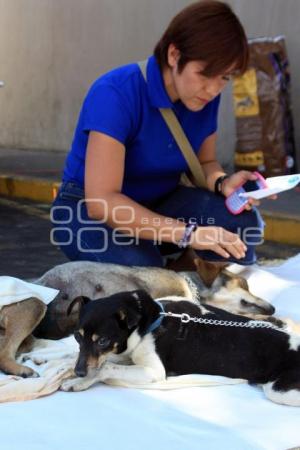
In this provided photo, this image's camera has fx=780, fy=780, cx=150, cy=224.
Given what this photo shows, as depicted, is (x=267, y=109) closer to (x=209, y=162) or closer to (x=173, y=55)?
(x=209, y=162)

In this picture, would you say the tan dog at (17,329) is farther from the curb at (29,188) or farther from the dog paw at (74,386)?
the curb at (29,188)

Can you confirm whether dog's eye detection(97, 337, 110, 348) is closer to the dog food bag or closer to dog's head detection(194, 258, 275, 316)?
dog's head detection(194, 258, 275, 316)

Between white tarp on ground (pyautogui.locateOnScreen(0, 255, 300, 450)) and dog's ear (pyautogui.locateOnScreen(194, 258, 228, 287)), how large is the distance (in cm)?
101

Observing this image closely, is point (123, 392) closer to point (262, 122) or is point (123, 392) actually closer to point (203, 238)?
point (203, 238)

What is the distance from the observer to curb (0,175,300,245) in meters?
7.58

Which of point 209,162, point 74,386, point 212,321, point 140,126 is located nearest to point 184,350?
point 212,321

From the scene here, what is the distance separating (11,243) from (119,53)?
5317 millimetres

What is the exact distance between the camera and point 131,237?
13.8ft

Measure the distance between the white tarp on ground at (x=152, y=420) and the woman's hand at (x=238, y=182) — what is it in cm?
145

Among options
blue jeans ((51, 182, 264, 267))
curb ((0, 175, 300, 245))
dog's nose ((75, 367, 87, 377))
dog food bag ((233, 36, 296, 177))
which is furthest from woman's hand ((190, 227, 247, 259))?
dog food bag ((233, 36, 296, 177))

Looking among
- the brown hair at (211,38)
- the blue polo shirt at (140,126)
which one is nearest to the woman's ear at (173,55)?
the brown hair at (211,38)

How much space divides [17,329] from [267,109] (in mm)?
6117

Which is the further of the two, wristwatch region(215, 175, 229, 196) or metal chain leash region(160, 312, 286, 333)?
wristwatch region(215, 175, 229, 196)

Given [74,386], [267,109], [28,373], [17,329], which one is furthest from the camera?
[267,109]
